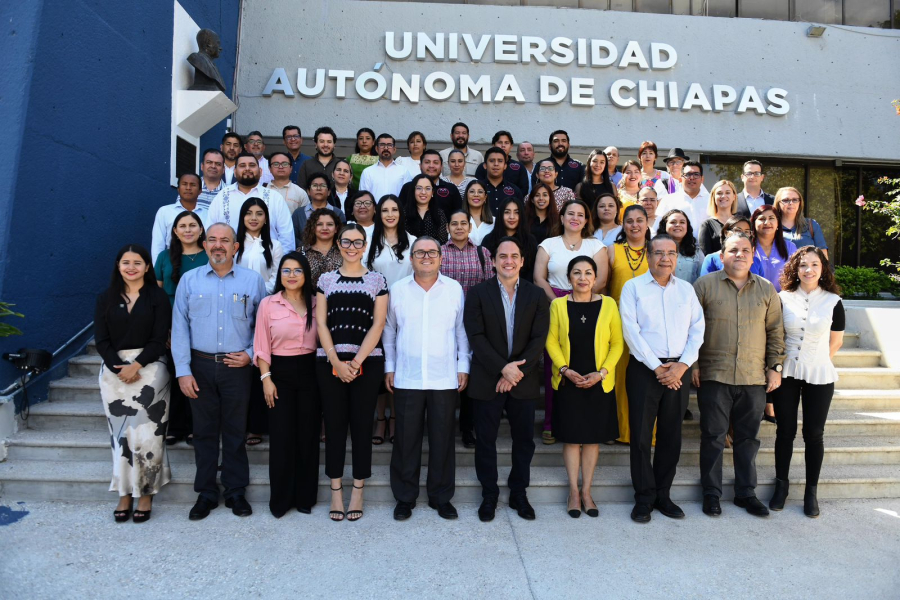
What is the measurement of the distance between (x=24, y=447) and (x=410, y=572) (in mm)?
3268

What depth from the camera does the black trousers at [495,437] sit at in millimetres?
4055

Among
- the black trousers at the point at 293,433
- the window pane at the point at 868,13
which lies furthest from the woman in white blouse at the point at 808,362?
the window pane at the point at 868,13

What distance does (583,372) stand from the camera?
409 cm

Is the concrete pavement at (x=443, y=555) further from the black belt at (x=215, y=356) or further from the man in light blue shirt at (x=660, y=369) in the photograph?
the black belt at (x=215, y=356)

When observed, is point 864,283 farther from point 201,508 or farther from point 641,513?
point 201,508

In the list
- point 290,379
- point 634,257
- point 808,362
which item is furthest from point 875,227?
point 290,379

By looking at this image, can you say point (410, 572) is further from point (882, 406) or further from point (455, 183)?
point (882, 406)

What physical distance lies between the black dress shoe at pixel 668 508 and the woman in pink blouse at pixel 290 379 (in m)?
2.49

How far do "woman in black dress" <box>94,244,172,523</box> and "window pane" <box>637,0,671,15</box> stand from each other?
9.69m

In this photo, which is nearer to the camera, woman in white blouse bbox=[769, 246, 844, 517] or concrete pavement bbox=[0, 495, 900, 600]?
concrete pavement bbox=[0, 495, 900, 600]

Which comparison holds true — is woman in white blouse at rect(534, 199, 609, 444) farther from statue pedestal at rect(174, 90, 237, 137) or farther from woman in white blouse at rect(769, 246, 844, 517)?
statue pedestal at rect(174, 90, 237, 137)

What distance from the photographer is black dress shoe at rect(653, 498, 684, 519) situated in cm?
409

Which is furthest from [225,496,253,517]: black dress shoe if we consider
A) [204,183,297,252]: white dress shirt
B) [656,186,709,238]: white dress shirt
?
[656,186,709,238]: white dress shirt

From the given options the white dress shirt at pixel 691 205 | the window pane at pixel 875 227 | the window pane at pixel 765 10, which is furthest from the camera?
the window pane at pixel 875 227
